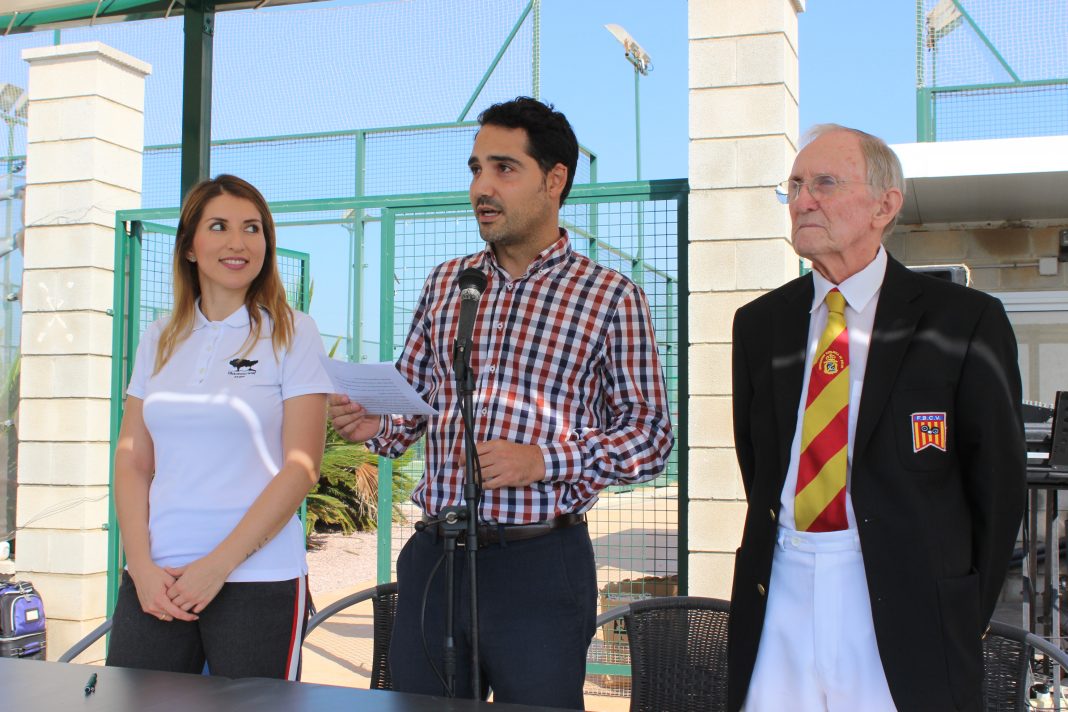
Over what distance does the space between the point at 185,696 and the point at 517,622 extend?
0.75 meters

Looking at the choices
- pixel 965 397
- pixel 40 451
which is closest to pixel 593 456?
pixel 965 397

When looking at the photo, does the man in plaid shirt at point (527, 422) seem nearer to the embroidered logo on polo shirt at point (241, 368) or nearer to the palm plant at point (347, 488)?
the embroidered logo on polo shirt at point (241, 368)

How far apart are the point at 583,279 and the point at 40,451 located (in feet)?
14.7

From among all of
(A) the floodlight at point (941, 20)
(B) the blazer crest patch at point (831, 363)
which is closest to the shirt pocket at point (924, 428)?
(B) the blazer crest patch at point (831, 363)

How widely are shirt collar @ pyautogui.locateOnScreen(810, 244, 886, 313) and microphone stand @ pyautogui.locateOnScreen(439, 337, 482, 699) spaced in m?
0.68

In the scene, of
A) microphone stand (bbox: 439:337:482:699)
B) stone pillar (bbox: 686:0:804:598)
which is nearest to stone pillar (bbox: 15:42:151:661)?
stone pillar (bbox: 686:0:804:598)

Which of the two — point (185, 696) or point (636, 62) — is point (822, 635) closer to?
point (185, 696)

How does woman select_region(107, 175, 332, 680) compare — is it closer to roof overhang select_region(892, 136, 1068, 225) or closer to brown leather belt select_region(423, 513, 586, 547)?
brown leather belt select_region(423, 513, 586, 547)

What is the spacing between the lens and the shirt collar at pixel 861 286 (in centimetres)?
193

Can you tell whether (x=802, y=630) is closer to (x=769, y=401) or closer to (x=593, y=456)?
(x=769, y=401)

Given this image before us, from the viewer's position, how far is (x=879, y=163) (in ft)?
6.50

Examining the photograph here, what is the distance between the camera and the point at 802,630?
71.5 inches

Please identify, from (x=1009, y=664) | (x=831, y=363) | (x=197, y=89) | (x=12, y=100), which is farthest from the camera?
(x=12, y=100)

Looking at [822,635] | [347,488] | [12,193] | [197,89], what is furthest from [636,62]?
[822,635]
